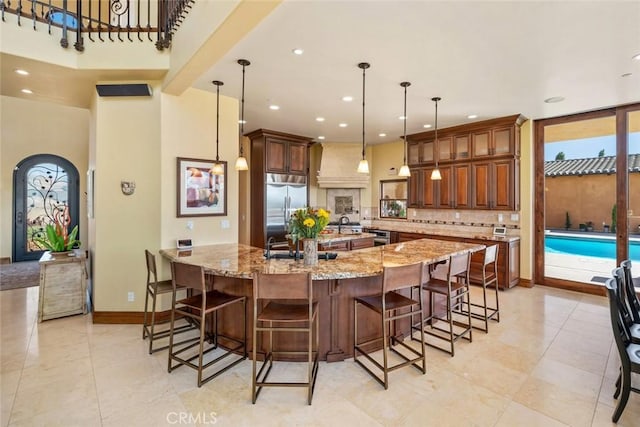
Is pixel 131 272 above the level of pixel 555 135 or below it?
below

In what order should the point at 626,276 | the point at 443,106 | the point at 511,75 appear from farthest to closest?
the point at 443,106, the point at 511,75, the point at 626,276

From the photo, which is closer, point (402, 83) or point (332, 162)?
point (402, 83)

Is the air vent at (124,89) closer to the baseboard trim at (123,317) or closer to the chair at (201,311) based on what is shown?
the chair at (201,311)

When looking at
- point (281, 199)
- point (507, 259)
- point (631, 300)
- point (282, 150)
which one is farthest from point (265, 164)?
point (631, 300)

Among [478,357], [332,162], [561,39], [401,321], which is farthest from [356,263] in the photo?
[332,162]

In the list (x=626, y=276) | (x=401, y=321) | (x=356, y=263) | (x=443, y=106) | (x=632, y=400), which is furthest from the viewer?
(x=443, y=106)

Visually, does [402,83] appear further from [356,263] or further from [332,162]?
[332,162]

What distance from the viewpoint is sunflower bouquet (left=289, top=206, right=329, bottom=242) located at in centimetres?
276

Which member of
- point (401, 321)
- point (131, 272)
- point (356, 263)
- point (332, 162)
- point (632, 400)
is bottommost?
point (632, 400)

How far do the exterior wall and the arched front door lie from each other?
10.3 m

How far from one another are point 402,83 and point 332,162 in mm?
3682

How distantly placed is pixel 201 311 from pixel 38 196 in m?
7.46

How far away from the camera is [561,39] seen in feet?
9.04

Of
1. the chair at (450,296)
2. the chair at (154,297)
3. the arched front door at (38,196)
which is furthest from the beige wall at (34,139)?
the chair at (450,296)
